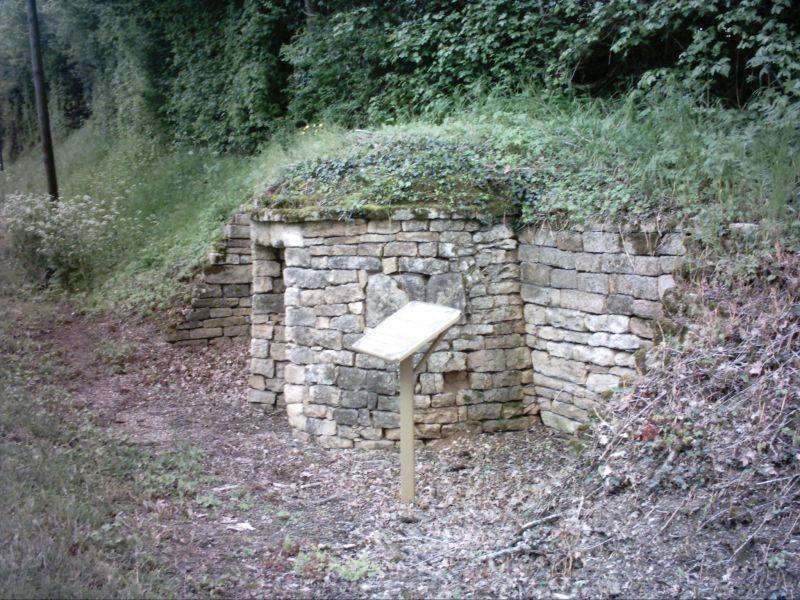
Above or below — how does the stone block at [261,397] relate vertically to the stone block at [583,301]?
below

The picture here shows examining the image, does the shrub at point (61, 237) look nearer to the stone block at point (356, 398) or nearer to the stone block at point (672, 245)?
the stone block at point (356, 398)

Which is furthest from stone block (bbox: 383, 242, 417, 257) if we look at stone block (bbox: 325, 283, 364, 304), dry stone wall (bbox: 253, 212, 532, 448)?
stone block (bbox: 325, 283, 364, 304)

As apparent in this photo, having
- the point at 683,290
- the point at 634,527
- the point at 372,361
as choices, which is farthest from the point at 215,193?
the point at 634,527

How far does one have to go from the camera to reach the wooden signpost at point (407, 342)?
4.53 m

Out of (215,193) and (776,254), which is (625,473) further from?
(215,193)

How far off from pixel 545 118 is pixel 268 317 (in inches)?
141

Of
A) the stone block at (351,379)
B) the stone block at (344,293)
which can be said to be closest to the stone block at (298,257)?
the stone block at (344,293)

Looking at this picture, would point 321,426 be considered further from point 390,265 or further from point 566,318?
point 566,318

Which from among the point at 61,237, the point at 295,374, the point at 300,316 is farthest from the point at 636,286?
the point at 61,237

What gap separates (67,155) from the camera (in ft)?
63.8

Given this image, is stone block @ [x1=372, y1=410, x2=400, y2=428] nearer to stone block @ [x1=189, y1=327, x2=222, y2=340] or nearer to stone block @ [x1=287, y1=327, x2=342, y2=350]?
stone block @ [x1=287, y1=327, x2=342, y2=350]

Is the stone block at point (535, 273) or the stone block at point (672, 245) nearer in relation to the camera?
the stone block at point (672, 245)

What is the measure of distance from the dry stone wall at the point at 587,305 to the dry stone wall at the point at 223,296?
4.29m

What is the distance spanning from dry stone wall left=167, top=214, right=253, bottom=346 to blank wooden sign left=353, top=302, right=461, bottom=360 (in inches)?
183
